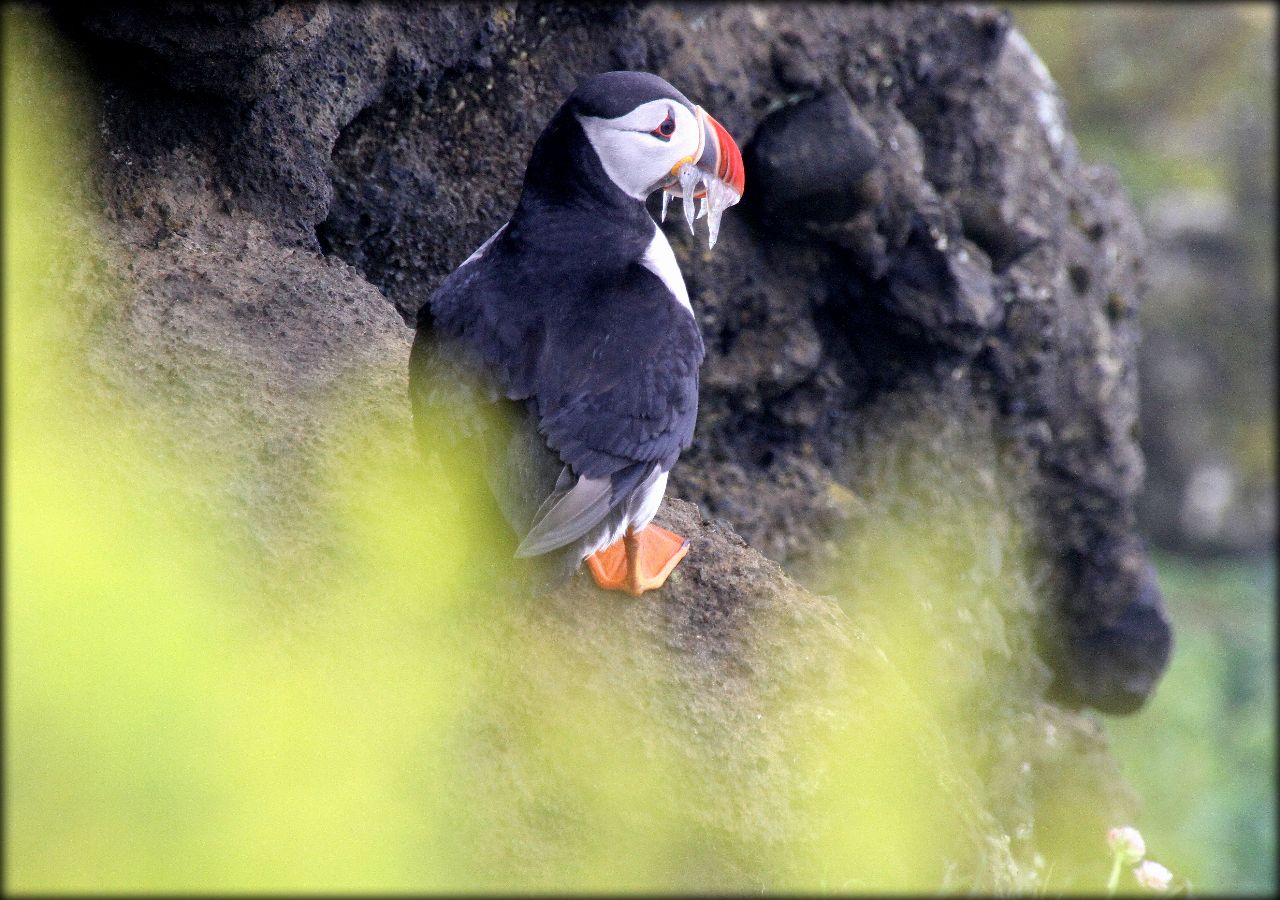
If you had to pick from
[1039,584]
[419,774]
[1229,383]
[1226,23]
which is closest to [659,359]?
[419,774]

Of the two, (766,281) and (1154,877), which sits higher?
(766,281)

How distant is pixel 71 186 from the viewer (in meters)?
3.28

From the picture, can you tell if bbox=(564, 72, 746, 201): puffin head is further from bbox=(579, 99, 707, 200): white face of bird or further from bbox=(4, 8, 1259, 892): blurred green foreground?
bbox=(4, 8, 1259, 892): blurred green foreground

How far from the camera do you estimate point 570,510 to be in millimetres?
2758

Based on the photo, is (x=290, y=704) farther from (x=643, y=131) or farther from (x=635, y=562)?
(x=643, y=131)

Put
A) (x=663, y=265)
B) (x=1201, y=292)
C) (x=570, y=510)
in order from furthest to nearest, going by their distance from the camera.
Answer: (x=1201, y=292), (x=663, y=265), (x=570, y=510)

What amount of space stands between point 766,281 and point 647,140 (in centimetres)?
162

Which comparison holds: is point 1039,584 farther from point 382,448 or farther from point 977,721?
point 382,448

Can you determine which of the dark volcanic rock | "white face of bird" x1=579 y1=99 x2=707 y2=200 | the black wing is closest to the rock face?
the dark volcanic rock

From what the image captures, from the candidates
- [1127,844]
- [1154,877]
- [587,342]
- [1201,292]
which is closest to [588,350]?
[587,342]

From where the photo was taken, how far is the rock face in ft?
10.3

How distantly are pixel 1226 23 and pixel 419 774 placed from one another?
10.0m

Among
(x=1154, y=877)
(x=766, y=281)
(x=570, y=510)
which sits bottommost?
(x=1154, y=877)

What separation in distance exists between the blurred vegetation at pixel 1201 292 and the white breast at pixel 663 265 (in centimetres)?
628
